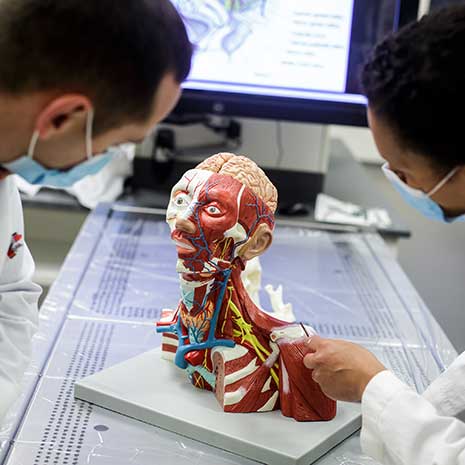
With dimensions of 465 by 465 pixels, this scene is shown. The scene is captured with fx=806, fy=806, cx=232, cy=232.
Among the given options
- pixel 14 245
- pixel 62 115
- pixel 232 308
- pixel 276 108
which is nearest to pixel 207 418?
pixel 232 308

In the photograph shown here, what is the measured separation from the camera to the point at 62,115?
2.93 feet

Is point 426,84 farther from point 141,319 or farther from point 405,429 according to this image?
point 141,319

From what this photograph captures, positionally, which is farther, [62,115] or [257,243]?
[257,243]

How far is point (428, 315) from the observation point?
5.67 ft

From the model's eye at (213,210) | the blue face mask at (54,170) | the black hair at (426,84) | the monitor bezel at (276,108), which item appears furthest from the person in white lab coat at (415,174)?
the monitor bezel at (276,108)

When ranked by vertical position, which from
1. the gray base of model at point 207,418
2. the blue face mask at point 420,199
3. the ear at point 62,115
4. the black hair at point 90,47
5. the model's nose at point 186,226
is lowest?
the gray base of model at point 207,418

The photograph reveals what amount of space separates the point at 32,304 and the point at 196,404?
312mm

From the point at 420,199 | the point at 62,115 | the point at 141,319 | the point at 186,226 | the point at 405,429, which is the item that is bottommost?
the point at 141,319

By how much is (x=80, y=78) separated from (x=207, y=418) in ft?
1.88

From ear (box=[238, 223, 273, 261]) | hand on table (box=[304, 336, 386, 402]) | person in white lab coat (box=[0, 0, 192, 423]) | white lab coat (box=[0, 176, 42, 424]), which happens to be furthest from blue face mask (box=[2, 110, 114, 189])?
hand on table (box=[304, 336, 386, 402])

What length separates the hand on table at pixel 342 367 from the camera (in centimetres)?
113

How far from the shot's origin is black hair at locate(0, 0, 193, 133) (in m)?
0.84

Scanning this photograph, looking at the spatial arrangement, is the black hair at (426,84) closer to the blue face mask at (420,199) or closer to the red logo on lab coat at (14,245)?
the blue face mask at (420,199)

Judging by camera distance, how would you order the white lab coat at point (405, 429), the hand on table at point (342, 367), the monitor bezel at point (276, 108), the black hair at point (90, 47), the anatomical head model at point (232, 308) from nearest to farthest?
the black hair at point (90, 47) → the white lab coat at point (405, 429) → the hand on table at point (342, 367) → the anatomical head model at point (232, 308) → the monitor bezel at point (276, 108)
